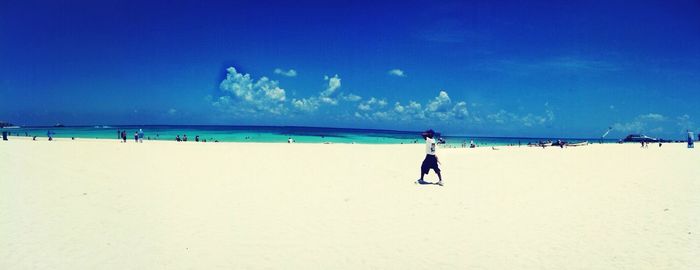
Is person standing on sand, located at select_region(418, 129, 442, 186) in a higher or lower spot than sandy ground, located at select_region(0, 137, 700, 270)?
higher

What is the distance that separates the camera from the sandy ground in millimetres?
6551

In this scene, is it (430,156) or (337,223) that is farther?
(430,156)

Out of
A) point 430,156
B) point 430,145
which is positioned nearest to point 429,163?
point 430,156

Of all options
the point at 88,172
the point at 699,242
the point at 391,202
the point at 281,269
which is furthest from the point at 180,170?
the point at 699,242

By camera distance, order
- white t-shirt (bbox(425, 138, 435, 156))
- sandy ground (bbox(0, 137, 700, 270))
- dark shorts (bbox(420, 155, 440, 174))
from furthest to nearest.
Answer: dark shorts (bbox(420, 155, 440, 174)) < white t-shirt (bbox(425, 138, 435, 156)) < sandy ground (bbox(0, 137, 700, 270))


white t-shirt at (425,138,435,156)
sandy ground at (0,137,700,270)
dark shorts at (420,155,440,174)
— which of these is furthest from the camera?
dark shorts at (420,155,440,174)

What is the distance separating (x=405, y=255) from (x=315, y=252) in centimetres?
139

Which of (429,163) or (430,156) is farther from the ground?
(430,156)

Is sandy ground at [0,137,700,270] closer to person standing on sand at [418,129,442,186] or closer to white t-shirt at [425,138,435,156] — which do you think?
person standing on sand at [418,129,442,186]

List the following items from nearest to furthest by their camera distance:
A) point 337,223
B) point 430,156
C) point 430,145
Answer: point 337,223 → point 430,145 → point 430,156

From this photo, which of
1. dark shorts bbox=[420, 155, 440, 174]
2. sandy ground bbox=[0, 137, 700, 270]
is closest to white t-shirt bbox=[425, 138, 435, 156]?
dark shorts bbox=[420, 155, 440, 174]

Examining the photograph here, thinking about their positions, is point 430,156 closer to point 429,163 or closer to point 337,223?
point 429,163

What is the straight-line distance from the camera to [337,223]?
8797 mm

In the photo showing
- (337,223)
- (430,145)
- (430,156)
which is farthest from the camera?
(430,156)
